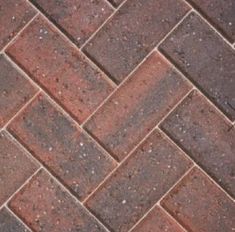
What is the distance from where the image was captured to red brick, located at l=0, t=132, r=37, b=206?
189 centimetres

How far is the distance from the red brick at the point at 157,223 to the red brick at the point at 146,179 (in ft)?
0.07

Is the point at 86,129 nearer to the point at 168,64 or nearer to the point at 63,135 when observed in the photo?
the point at 63,135

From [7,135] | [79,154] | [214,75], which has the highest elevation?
[214,75]

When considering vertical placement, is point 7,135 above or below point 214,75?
below

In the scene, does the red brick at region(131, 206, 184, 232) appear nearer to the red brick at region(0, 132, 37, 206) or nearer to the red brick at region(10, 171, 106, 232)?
the red brick at region(10, 171, 106, 232)

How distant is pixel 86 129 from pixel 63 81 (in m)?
0.19

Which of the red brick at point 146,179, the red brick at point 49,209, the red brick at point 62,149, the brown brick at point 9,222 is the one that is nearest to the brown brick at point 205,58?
the red brick at point 146,179

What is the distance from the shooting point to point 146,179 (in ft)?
6.16

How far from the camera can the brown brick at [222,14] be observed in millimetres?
1872

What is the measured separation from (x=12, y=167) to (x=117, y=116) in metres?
0.41

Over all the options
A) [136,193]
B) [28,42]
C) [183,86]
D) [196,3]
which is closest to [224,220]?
[136,193]

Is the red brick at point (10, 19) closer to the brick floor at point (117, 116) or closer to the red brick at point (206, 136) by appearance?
the brick floor at point (117, 116)

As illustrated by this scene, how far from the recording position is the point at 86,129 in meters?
1.90

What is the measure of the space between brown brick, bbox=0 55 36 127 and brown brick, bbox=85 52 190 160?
0.27m
